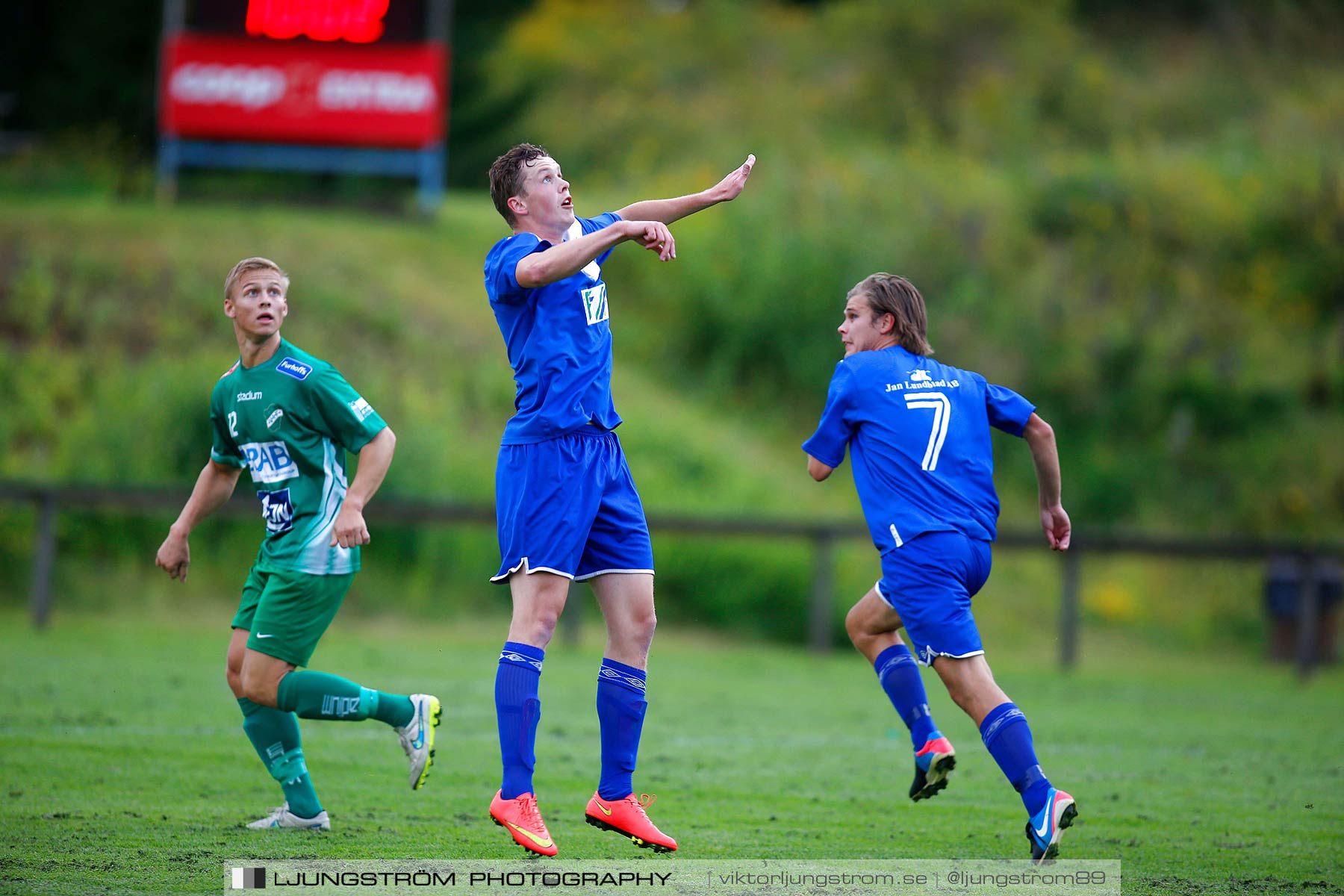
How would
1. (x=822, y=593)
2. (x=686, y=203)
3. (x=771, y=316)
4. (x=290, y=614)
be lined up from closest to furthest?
(x=686, y=203)
(x=290, y=614)
(x=822, y=593)
(x=771, y=316)

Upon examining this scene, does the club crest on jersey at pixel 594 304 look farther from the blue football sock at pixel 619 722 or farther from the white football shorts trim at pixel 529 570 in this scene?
the blue football sock at pixel 619 722

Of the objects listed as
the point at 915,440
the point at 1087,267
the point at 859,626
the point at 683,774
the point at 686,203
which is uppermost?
the point at 1087,267

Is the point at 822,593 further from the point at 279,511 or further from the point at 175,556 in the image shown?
the point at 279,511

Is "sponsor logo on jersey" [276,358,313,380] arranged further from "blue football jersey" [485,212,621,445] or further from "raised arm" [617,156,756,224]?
"raised arm" [617,156,756,224]

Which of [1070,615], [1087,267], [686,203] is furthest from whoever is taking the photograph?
[1087,267]

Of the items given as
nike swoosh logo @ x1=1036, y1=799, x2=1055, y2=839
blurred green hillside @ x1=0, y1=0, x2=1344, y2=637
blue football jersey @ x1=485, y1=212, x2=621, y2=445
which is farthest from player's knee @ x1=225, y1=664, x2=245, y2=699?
blurred green hillside @ x1=0, y1=0, x2=1344, y2=637

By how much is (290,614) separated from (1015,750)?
2.58m

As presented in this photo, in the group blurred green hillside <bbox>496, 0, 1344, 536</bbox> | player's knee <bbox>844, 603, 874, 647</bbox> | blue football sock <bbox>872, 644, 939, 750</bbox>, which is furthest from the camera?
blurred green hillside <bbox>496, 0, 1344, 536</bbox>

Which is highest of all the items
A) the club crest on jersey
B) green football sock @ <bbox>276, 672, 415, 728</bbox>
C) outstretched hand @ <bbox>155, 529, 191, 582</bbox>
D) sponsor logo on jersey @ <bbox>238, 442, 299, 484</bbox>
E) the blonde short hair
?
the blonde short hair

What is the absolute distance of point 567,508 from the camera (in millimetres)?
4547

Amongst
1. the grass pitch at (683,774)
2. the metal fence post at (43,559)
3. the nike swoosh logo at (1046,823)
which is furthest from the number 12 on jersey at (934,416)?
the metal fence post at (43,559)

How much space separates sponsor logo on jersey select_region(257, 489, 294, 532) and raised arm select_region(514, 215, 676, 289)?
130 centimetres

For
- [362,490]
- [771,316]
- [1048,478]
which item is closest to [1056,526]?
[1048,478]

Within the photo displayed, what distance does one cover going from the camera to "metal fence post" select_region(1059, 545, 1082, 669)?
13.0 m
